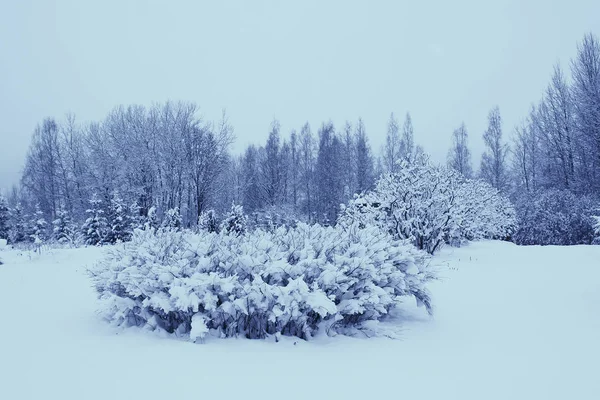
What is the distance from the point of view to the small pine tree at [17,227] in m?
24.7

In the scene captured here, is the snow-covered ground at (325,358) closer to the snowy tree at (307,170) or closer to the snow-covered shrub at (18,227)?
the snow-covered shrub at (18,227)

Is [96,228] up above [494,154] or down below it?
below

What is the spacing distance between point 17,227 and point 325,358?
28699mm

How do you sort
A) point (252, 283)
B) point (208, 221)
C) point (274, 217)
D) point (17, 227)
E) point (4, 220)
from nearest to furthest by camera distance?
1. point (252, 283)
2. point (208, 221)
3. point (4, 220)
4. point (274, 217)
5. point (17, 227)

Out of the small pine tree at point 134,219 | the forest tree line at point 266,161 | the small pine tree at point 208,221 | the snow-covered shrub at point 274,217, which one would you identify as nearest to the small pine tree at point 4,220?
the forest tree line at point 266,161

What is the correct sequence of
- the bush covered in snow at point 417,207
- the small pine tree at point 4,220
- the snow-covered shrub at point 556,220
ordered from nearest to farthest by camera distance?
the bush covered in snow at point 417,207
the snow-covered shrub at point 556,220
the small pine tree at point 4,220

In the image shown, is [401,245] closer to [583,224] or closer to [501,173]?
[583,224]

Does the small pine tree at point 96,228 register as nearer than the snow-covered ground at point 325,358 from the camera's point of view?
No

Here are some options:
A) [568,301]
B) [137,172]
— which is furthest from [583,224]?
[137,172]

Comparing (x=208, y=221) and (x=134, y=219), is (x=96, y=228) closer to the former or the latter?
(x=134, y=219)

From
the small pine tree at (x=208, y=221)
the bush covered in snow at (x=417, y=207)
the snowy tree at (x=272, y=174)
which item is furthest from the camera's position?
the snowy tree at (x=272, y=174)

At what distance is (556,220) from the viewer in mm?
16469

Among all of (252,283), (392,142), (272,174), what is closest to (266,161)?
(272,174)

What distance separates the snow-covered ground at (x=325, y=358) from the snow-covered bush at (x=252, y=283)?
233 mm
